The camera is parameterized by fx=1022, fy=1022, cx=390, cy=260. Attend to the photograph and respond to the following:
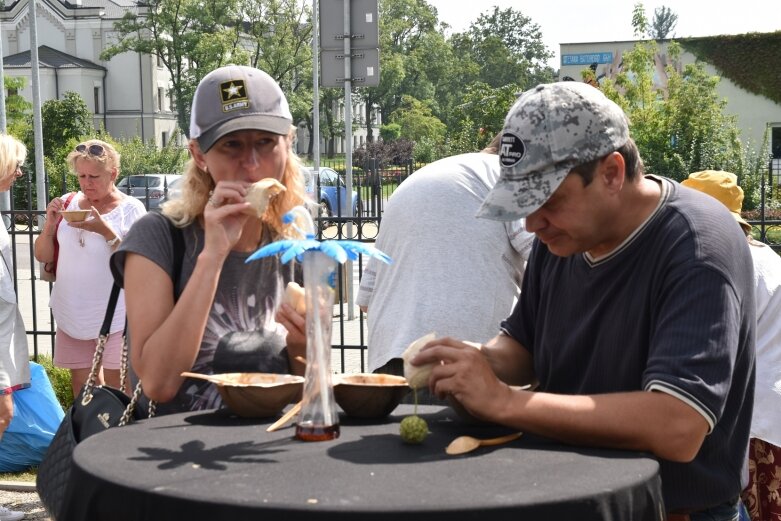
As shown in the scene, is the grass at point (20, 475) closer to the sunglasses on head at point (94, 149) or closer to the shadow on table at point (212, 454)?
the sunglasses on head at point (94, 149)

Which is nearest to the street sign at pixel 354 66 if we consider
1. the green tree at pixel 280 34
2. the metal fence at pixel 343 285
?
the metal fence at pixel 343 285

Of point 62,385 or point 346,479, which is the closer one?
point 346,479

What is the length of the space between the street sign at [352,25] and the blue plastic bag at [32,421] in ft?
12.5

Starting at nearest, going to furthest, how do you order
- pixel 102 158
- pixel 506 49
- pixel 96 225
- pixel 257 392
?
pixel 257 392 → pixel 96 225 → pixel 102 158 → pixel 506 49

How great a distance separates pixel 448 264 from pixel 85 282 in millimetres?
3216

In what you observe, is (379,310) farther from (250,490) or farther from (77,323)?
(77,323)

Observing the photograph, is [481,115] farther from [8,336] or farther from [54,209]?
[8,336]

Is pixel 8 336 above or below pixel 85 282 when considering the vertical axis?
below

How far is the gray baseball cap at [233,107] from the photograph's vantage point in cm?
251

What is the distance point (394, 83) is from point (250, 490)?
66.9m

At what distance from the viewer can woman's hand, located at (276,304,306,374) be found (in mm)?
2402

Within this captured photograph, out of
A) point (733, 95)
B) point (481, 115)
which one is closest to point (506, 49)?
point (733, 95)

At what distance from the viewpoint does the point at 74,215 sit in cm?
530

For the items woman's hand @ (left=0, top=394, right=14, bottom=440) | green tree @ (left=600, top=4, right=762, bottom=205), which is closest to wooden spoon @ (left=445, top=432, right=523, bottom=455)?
woman's hand @ (left=0, top=394, right=14, bottom=440)
